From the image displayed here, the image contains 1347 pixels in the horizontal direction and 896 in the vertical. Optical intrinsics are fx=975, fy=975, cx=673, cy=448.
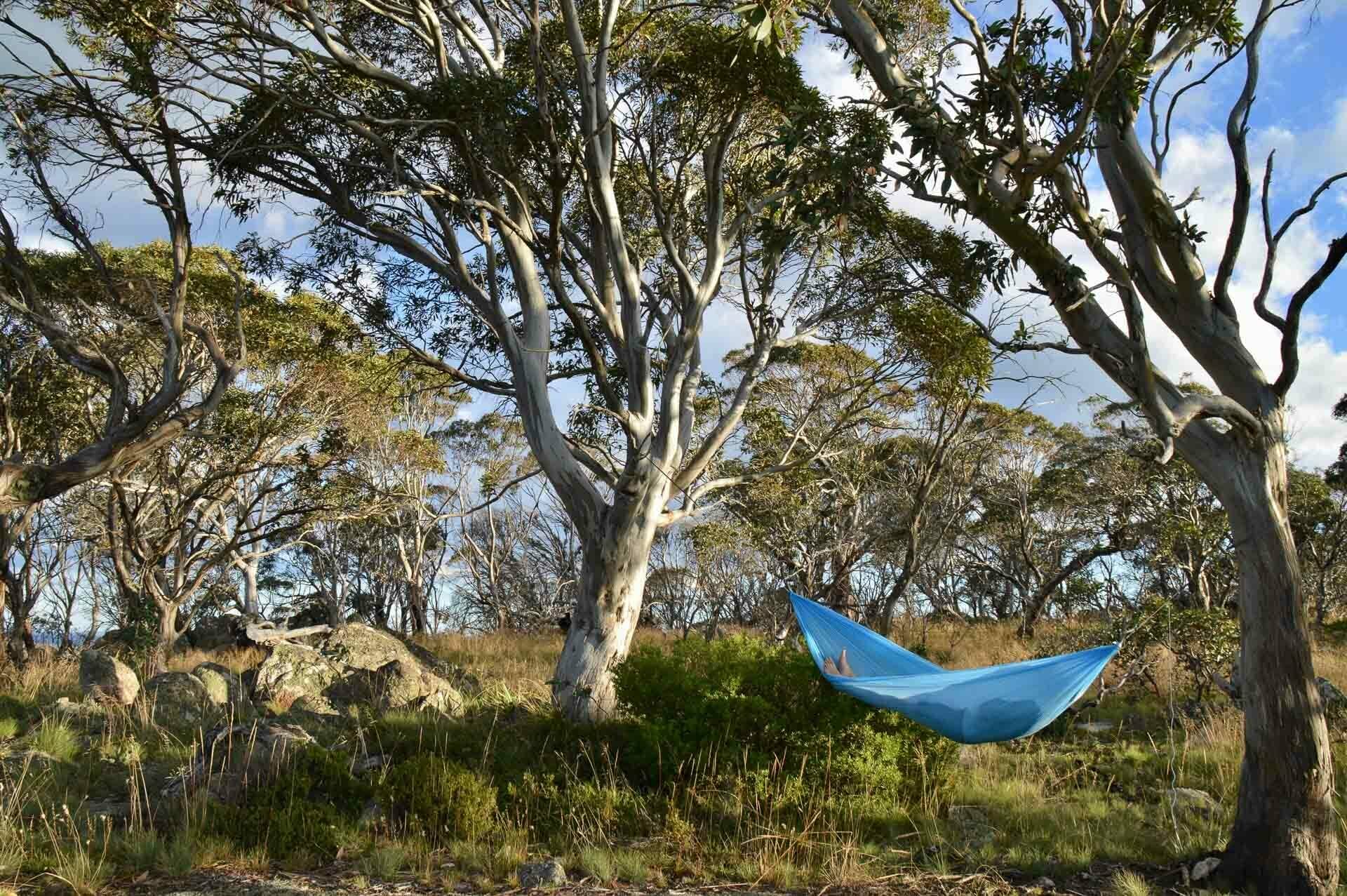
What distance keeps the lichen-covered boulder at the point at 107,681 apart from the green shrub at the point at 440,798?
3.74m

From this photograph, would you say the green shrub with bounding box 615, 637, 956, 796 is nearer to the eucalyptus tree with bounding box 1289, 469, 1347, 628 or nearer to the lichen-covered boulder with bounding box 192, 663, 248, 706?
the lichen-covered boulder with bounding box 192, 663, 248, 706

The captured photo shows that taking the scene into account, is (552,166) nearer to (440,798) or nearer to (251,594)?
(440,798)

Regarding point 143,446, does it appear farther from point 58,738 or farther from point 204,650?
point 204,650

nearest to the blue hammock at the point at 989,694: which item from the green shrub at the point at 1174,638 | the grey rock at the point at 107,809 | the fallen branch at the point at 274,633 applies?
the green shrub at the point at 1174,638

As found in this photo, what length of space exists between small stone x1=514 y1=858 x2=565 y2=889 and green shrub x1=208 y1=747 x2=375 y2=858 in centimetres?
112

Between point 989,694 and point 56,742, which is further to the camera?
point 56,742

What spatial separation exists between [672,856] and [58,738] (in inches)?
181

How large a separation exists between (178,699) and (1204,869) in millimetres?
7605

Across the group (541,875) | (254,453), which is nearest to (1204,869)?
(541,875)

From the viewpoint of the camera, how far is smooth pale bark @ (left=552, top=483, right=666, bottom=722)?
789cm

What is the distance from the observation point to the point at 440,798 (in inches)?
228

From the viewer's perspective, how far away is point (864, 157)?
16.9 feet

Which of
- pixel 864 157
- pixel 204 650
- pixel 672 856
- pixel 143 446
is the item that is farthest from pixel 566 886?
pixel 204 650

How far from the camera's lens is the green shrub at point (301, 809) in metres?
5.35
